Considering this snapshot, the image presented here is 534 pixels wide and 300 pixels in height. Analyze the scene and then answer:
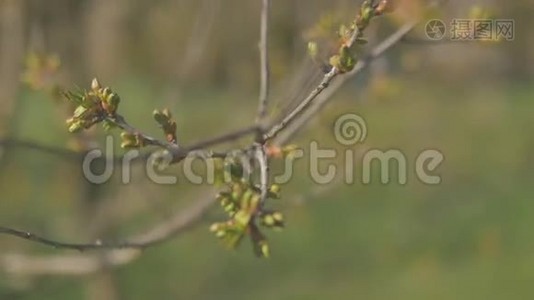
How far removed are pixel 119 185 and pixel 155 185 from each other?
0.65ft

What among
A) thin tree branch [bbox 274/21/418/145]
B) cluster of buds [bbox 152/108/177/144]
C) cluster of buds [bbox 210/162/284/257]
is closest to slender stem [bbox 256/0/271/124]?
thin tree branch [bbox 274/21/418/145]

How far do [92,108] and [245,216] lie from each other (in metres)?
0.29

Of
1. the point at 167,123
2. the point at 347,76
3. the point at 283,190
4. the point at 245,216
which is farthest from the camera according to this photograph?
the point at 283,190

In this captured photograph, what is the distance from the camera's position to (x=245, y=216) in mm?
1339

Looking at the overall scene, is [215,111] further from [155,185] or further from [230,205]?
[230,205]

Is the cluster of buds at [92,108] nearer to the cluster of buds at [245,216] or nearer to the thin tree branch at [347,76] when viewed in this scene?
the cluster of buds at [245,216]

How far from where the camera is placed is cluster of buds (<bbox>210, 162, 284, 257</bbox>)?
1.35 metres

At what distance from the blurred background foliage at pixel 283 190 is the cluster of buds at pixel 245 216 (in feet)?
4.24

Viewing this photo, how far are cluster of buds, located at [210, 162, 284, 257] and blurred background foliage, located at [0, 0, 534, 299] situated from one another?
4.24ft

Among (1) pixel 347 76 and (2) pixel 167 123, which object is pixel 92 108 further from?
(1) pixel 347 76

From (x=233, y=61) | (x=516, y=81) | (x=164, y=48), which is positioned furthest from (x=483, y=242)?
(x=516, y=81)

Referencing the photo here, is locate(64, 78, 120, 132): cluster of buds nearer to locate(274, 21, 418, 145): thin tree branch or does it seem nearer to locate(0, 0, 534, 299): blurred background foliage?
locate(274, 21, 418, 145): thin tree branch

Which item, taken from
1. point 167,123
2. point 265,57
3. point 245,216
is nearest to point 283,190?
point 265,57

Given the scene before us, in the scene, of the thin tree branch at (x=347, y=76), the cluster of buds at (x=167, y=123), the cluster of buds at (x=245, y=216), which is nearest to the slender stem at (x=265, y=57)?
the thin tree branch at (x=347, y=76)
